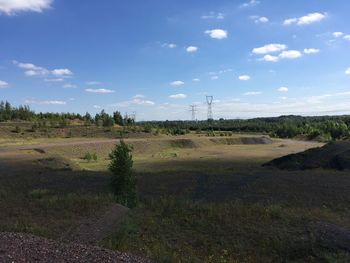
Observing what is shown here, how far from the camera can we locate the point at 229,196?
23375 mm

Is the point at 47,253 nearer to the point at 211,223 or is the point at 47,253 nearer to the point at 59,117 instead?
the point at 211,223

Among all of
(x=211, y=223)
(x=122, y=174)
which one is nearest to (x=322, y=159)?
(x=122, y=174)

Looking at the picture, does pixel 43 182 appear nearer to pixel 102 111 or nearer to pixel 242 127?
pixel 102 111

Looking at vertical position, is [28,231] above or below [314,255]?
above

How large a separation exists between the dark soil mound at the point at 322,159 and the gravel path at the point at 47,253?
103 feet

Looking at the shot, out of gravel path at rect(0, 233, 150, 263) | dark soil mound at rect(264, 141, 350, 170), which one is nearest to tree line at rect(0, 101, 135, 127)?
dark soil mound at rect(264, 141, 350, 170)

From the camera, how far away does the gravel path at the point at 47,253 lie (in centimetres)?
770

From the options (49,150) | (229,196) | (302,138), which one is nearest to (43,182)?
(229,196)

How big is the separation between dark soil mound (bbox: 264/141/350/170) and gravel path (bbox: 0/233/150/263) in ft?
103

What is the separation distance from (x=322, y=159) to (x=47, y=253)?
36.1 m

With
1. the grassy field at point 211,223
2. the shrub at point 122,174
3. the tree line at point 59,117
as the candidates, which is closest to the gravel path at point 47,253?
the grassy field at point 211,223

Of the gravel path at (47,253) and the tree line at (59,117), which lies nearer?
the gravel path at (47,253)

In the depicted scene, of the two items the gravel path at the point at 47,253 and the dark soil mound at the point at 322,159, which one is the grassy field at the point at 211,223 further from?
the dark soil mound at the point at 322,159

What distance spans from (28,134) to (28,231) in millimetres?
84774
